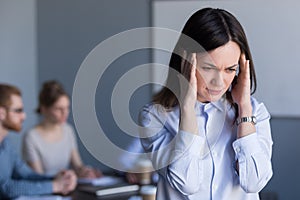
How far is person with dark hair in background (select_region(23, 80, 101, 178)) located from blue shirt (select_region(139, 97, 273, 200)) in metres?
2.28

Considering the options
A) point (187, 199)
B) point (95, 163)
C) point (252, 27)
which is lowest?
point (95, 163)

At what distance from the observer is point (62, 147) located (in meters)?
3.55

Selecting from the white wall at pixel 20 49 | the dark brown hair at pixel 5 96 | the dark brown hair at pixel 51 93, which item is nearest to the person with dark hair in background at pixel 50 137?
the dark brown hair at pixel 51 93

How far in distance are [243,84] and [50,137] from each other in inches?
103

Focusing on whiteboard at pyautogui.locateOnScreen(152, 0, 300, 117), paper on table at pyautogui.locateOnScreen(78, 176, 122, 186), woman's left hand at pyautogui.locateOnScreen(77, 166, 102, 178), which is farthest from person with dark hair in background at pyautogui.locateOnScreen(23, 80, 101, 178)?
whiteboard at pyautogui.locateOnScreen(152, 0, 300, 117)

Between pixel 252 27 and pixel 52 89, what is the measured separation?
4.83 ft

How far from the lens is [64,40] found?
453 cm

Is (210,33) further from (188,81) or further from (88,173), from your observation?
(88,173)

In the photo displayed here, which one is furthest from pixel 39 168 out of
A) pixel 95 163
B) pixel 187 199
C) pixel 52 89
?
pixel 187 199

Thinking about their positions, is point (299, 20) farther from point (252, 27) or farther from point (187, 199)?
point (187, 199)

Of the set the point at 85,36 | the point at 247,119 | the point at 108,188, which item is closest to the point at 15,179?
the point at 108,188

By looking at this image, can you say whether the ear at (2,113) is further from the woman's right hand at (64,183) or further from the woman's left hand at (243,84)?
the woman's left hand at (243,84)

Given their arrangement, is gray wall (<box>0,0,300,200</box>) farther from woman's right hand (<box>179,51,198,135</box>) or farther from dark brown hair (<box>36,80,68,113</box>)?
woman's right hand (<box>179,51,198,135</box>)

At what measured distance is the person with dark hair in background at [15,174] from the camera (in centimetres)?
254
